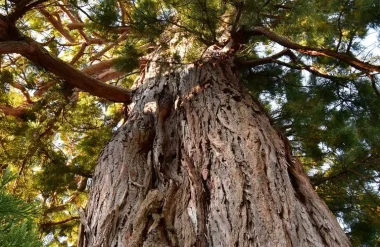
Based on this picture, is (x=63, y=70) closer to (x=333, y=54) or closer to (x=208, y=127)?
(x=208, y=127)

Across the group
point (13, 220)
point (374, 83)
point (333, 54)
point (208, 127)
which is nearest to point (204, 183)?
point (208, 127)

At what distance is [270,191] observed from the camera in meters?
2.01

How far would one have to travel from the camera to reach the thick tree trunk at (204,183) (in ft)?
5.97

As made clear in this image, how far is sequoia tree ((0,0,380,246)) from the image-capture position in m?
1.96

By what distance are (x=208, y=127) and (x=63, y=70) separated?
134 centimetres

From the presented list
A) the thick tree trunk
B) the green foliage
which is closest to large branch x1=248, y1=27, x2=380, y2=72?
the thick tree trunk

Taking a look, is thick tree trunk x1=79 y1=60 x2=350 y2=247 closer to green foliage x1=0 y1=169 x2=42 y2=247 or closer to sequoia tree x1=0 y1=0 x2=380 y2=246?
sequoia tree x1=0 y1=0 x2=380 y2=246

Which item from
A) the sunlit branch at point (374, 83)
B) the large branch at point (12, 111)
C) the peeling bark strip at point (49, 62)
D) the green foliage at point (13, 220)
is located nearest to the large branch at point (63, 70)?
the peeling bark strip at point (49, 62)

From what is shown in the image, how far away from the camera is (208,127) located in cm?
276

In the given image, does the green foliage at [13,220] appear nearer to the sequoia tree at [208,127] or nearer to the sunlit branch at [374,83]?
the sequoia tree at [208,127]

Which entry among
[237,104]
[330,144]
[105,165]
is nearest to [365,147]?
[330,144]

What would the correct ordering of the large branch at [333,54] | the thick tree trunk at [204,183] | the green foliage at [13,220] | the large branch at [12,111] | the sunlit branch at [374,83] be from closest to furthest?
1. the green foliage at [13,220]
2. the thick tree trunk at [204,183]
3. the large branch at [333,54]
4. the sunlit branch at [374,83]
5. the large branch at [12,111]

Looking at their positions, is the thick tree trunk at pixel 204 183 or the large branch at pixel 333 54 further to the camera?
the large branch at pixel 333 54

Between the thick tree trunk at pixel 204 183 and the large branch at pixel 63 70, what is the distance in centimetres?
43
